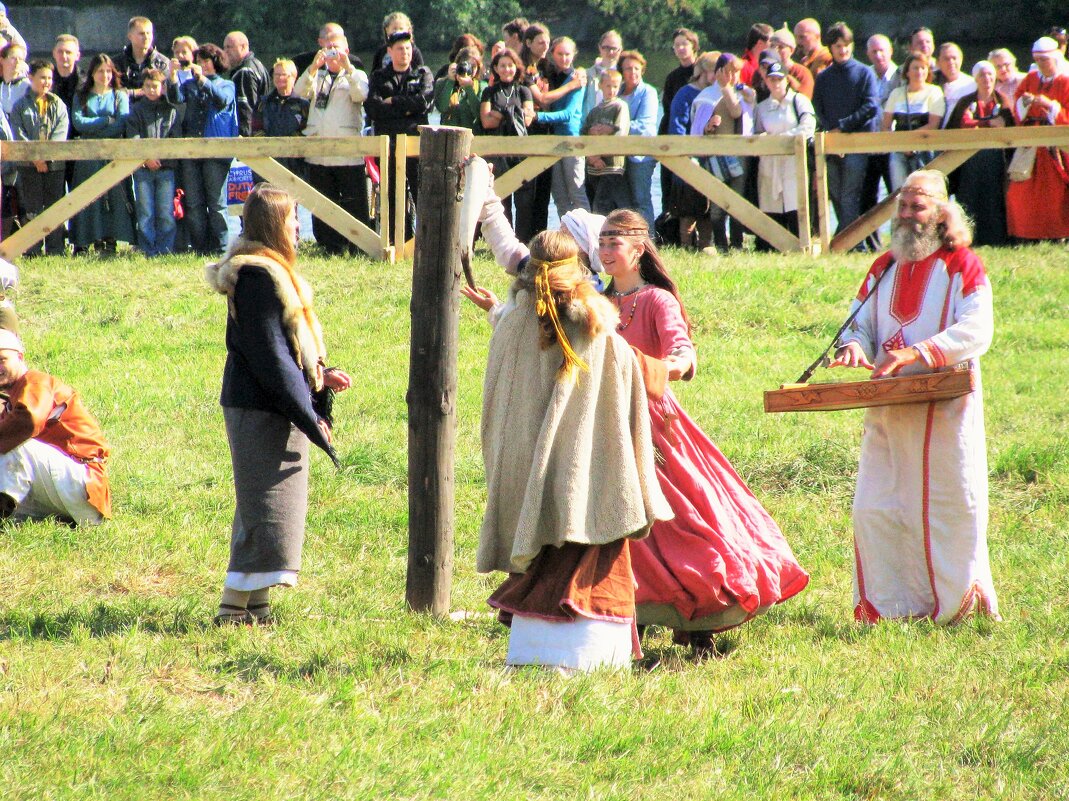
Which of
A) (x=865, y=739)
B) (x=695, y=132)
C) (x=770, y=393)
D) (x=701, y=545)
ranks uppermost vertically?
(x=695, y=132)

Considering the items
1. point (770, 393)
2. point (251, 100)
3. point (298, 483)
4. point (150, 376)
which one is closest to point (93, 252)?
point (251, 100)

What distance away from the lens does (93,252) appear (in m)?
13.3

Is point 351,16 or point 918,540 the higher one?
point 351,16

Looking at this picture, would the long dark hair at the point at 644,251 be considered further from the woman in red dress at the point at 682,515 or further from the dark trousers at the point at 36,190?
the dark trousers at the point at 36,190

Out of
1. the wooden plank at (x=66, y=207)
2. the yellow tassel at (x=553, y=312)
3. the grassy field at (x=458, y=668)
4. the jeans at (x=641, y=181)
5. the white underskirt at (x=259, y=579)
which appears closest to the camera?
the grassy field at (x=458, y=668)

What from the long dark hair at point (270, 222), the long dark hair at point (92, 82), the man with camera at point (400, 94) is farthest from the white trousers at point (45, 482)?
the long dark hair at point (92, 82)

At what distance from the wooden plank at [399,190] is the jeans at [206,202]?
5.82ft

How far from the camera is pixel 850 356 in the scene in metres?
5.30

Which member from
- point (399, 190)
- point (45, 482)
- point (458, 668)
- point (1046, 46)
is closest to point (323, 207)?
point (399, 190)

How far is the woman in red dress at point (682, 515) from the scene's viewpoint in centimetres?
490

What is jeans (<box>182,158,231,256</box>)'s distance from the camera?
12812mm

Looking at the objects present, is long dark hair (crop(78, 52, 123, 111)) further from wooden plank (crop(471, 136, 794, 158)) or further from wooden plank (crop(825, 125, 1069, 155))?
wooden plank (crop(825, 125, 1069, 155))

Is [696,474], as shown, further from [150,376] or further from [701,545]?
[150,376]

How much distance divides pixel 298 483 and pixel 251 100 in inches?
365
